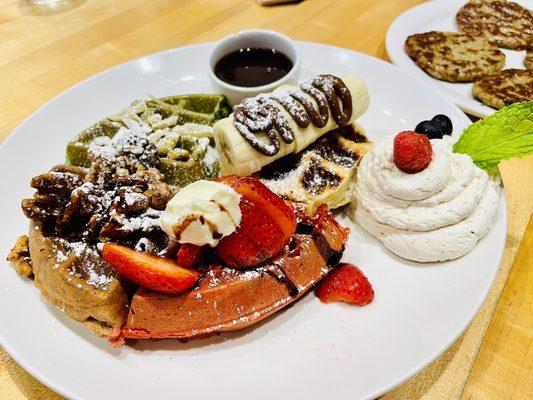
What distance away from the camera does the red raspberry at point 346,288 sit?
1.86 m

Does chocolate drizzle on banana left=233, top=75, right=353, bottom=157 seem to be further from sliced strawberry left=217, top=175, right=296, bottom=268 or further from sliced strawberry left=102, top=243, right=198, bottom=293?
sliced strawberry left=102, top=243, right=198, bottom=293

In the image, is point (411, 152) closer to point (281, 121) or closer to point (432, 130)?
point (432, 130)

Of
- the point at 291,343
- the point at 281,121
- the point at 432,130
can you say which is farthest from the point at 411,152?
the point at 291,343

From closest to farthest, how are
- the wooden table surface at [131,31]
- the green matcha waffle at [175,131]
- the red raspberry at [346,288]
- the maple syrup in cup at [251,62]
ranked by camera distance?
the red raspberry at [346,288]
the green matcha waffle at [175,131]
the maple syrup in cup at [251,62]
the wooden table surface at [131,31]

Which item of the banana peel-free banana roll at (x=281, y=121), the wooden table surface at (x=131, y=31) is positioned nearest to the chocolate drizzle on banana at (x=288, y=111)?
the banana peel-free banana roll at (x=281, y=121)

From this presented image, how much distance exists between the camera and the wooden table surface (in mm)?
3152

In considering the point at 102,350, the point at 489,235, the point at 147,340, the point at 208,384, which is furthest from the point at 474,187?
the point at 102,350

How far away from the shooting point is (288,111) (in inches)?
85.4

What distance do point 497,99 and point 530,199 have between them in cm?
71

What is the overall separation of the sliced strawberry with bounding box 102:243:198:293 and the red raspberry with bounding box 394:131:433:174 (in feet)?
3.20

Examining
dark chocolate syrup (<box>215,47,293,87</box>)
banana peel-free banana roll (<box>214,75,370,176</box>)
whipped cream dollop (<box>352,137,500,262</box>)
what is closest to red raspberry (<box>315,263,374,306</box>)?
whipped cream dollop (<box>352,137,500,262</box>)

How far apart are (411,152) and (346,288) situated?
0.62m

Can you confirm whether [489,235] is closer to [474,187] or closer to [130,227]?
[474,187]

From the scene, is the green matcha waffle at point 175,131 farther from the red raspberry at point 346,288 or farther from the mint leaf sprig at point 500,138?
the mint leaf sprig at point 500,138
